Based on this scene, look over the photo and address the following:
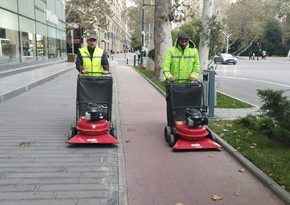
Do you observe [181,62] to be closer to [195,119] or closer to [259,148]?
[195,119]

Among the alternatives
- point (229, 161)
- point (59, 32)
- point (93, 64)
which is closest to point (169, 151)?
point (229, 161)

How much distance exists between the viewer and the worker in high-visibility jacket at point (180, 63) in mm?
6321

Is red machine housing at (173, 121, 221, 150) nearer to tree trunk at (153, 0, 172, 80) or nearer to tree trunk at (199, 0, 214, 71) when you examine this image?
tree trunk at (199, 0, 214, 71)

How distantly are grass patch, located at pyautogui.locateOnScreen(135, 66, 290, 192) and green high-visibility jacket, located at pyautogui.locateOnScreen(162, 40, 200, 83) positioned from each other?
→ 1.41 metres

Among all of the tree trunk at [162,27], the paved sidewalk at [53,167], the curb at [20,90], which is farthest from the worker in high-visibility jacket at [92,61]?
the tree trunk at [162,27]

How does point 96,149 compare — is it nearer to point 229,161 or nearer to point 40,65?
point 229,161

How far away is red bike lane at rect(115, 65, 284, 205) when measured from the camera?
401cm

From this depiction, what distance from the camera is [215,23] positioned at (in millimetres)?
10547

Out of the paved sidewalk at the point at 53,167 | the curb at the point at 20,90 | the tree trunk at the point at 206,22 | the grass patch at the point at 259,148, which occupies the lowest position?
the paved sidewalk at the point at 53,167

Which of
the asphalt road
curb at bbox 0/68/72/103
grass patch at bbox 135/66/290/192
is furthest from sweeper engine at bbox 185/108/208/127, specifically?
curb at bbox 0/68/72/103

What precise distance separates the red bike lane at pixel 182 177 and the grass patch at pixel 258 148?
0.83ft

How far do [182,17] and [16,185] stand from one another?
44.2ft

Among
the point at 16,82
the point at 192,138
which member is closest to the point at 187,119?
the point at 192,138

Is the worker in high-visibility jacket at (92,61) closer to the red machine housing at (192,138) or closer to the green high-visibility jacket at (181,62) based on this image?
the green high-visibility jacket at (181,62)
